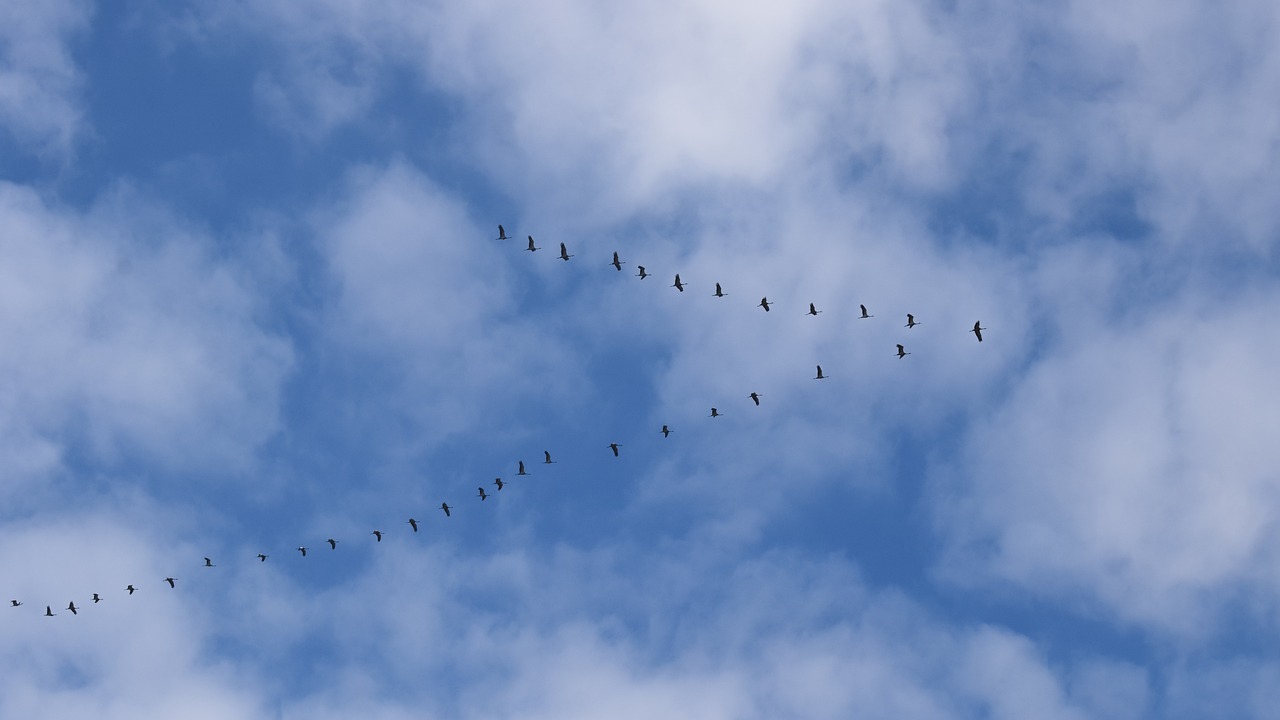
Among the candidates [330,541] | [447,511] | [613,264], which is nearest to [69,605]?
[330,541]

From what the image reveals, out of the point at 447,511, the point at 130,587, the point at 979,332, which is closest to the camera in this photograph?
the point at 979,332

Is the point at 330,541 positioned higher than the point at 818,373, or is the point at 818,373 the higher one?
the point at 818,373

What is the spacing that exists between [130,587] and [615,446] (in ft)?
209

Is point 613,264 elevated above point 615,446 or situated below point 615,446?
above

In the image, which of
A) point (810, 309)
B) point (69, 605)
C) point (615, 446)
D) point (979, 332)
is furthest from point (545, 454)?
point (69, 605)

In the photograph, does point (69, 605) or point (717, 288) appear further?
point (69, 605)

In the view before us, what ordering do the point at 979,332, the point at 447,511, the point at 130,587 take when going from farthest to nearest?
the point at 130,587 < the point at 447,511 < the point at 979,332

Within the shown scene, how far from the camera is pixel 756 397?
16025cm

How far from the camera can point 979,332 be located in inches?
5974

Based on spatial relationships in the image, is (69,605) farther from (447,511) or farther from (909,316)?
(909,316)

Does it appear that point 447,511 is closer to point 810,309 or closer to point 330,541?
point 330,541

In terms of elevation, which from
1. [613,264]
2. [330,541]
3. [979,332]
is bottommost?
[330,541]

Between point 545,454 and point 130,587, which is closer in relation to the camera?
point 545,454

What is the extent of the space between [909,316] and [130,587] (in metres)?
94.5
